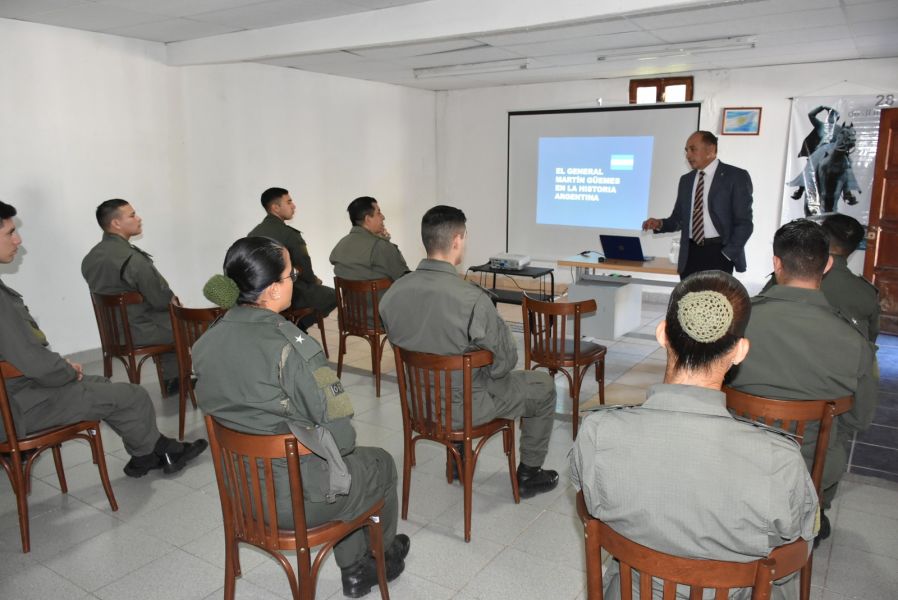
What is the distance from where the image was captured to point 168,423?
11.9 ft

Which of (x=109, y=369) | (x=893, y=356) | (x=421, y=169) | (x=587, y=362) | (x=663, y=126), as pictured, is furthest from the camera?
(x=421, y=169)

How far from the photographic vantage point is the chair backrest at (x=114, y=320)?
339 cm

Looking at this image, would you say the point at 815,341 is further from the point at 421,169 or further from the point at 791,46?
the point at 421,169

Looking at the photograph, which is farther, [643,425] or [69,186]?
[69,186]

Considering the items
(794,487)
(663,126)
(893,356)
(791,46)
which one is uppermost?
(791,46)

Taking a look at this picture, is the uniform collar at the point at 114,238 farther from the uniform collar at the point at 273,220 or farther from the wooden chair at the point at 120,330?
the uniform collar at the point at 273,220

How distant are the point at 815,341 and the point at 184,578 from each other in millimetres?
2297

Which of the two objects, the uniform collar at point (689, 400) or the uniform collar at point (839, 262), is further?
the uniform collar at point (839, 262)

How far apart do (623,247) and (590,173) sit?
9.21 ft

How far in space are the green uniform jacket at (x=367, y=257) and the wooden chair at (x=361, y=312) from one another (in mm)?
250

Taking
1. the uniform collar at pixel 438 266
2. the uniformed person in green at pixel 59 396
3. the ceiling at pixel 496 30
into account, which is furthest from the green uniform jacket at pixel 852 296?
the uniformed person in green at pixel 59 396

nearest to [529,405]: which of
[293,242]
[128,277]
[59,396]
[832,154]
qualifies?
[59,396]

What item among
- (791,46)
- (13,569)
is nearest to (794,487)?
(13,569)

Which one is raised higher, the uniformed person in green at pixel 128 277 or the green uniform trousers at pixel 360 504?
the uniformed person in green at pixel 128 277
